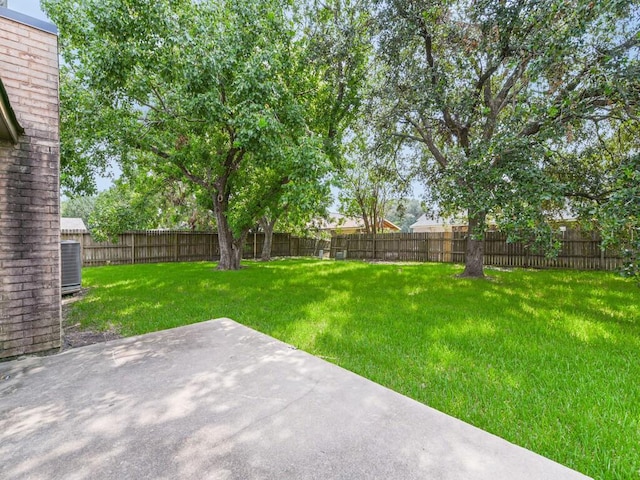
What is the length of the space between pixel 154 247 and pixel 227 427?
15204 mm

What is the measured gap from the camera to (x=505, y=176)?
5789mm

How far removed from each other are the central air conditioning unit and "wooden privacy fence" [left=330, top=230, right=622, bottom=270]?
9.98 m

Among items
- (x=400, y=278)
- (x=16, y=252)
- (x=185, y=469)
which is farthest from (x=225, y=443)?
(x=400, y=278)

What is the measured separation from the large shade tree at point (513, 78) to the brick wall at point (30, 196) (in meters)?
5.96

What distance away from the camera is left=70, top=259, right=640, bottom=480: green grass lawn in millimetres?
2021

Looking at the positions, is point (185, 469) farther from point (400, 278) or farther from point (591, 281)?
point (591, 281)

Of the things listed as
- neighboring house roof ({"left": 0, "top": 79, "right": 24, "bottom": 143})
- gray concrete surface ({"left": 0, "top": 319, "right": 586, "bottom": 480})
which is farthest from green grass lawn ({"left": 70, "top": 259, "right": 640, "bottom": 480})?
neighboring house roof ({"left": 0, "top": 79, "right": 24, "bottom": 143})

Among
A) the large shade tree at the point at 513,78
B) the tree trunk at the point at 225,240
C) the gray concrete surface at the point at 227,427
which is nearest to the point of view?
the gray concrete surface at the point at 227,427

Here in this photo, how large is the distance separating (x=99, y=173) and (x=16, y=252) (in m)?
6.78

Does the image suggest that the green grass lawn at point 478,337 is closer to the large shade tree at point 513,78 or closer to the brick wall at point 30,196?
the brick wall at point 30,196

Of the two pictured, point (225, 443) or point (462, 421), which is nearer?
point (225, 443)

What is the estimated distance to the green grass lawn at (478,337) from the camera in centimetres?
202

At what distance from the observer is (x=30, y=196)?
301cm

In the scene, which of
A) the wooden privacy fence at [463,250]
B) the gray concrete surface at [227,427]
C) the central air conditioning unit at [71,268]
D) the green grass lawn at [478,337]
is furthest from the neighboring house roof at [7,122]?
the wooden privacy fence at [463,250]
